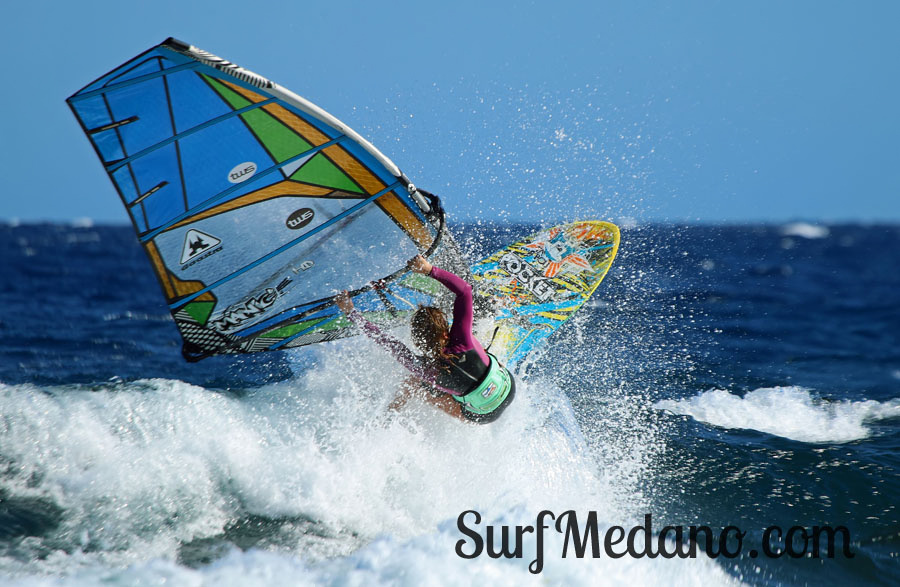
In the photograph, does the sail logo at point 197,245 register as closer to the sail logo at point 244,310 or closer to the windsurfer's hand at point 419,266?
the sail logo at point 244,310

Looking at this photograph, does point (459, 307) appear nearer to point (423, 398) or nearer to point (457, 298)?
point (457, 298)

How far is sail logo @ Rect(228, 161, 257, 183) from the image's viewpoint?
5.11 metres

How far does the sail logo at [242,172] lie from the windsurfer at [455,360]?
1.43 metres

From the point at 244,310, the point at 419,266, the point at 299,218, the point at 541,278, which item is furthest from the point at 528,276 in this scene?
the point at 244,310

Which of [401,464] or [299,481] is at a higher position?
[401,464]

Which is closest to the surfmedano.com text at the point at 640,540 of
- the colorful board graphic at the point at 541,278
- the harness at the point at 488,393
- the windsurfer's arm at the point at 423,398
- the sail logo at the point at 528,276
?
the harness at the point at 488,393

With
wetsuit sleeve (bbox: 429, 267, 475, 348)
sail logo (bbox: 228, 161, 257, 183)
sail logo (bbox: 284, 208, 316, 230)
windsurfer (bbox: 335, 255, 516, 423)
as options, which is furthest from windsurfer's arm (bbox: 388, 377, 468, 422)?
sail logo (bbox: 228, 161, 257, 183)

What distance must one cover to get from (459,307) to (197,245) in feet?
7.12

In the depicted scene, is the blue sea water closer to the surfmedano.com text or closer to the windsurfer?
the surfmedano.com text

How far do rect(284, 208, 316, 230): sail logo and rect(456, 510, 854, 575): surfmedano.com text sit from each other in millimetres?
2538

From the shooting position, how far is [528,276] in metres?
7.30

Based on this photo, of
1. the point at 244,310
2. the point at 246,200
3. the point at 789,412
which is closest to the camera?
the point at 246,200

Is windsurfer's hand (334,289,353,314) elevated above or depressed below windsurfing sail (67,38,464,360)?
below

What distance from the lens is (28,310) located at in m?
12.5
